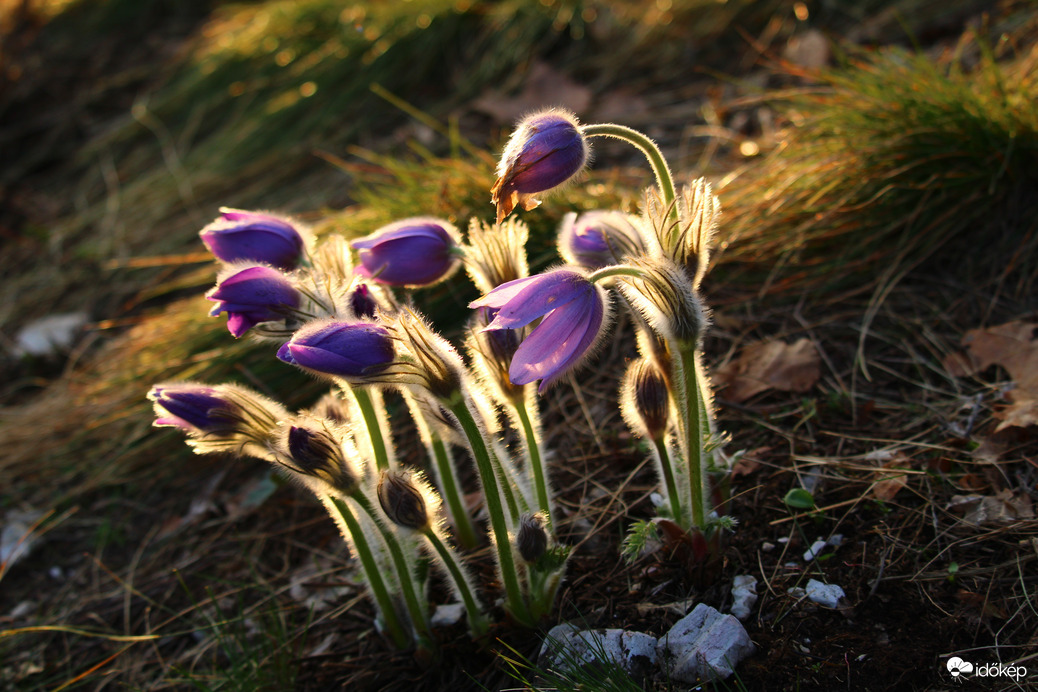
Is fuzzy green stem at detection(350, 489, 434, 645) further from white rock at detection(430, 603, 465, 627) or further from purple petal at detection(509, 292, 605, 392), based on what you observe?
purple petal at detection(509, 292, 605, 392)

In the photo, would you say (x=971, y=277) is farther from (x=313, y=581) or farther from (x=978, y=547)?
(x=313, y=581)

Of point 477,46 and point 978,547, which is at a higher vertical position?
point 477,46

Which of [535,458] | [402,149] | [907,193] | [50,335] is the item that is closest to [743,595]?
[535,458]

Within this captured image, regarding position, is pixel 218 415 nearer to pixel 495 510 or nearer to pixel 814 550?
pixel 495 510

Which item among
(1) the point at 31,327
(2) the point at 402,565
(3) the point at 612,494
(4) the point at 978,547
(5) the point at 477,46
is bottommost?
(4) the point at 978,547

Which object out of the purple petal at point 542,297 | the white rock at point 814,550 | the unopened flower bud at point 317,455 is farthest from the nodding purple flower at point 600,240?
the white rock at point 814,550

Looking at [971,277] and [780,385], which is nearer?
[780,385]

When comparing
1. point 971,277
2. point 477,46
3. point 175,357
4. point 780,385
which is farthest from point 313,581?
point 477,46

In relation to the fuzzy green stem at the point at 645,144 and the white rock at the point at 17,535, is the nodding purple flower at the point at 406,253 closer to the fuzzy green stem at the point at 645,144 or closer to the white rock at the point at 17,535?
the fuzzy green stem at the point at 645,144
